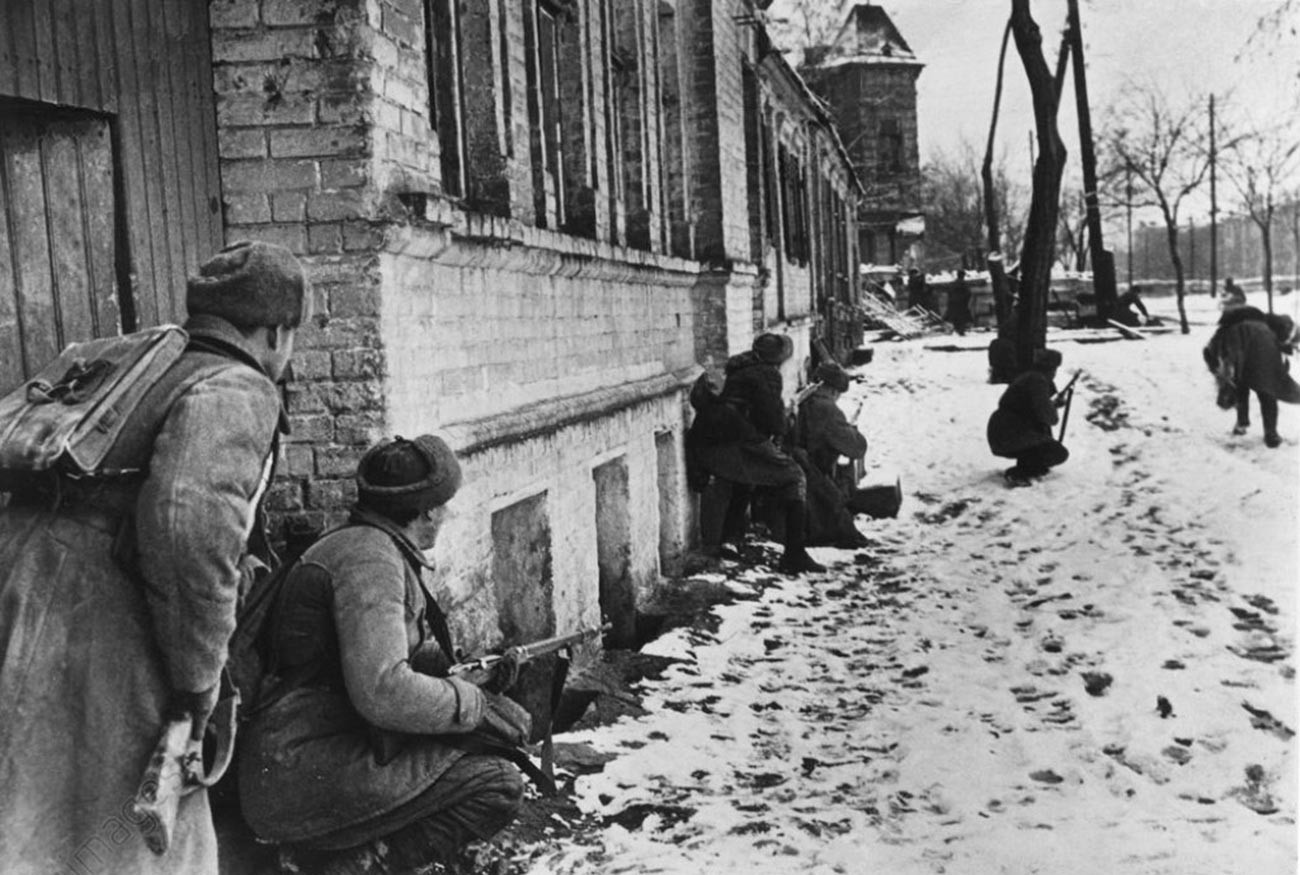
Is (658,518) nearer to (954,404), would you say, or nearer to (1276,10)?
(1276,10)

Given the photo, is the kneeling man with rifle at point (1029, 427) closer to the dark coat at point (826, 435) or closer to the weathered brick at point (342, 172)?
the dark coat at point (826, 435)

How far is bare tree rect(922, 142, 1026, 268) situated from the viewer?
50312 mm

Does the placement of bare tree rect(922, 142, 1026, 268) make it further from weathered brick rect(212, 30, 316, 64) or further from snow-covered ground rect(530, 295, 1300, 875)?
weathered brick rect(212, 30, 316, 64)

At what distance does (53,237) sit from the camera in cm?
380

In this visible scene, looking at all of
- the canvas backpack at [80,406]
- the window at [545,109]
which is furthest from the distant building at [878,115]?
the canvas backpack at [80,406]

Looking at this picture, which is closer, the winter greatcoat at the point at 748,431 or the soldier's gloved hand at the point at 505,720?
the soldier's gloved hand at the point at 505,720

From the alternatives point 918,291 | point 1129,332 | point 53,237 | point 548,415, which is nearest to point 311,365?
point 53,237

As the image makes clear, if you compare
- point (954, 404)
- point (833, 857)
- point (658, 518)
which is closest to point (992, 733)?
point (833, 857)

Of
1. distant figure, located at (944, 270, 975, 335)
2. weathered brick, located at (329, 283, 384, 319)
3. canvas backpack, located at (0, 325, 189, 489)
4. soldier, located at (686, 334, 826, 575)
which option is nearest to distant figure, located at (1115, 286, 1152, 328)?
distant figure, located at (944, 270, 975, 335)

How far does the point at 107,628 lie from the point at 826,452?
28.7 ft

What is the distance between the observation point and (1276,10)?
7.24 meters

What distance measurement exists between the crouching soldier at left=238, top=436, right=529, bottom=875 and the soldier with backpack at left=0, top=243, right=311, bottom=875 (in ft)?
1.83

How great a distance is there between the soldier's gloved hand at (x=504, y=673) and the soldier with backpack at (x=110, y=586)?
4.12 ft

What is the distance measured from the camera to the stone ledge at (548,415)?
18.0 ft
